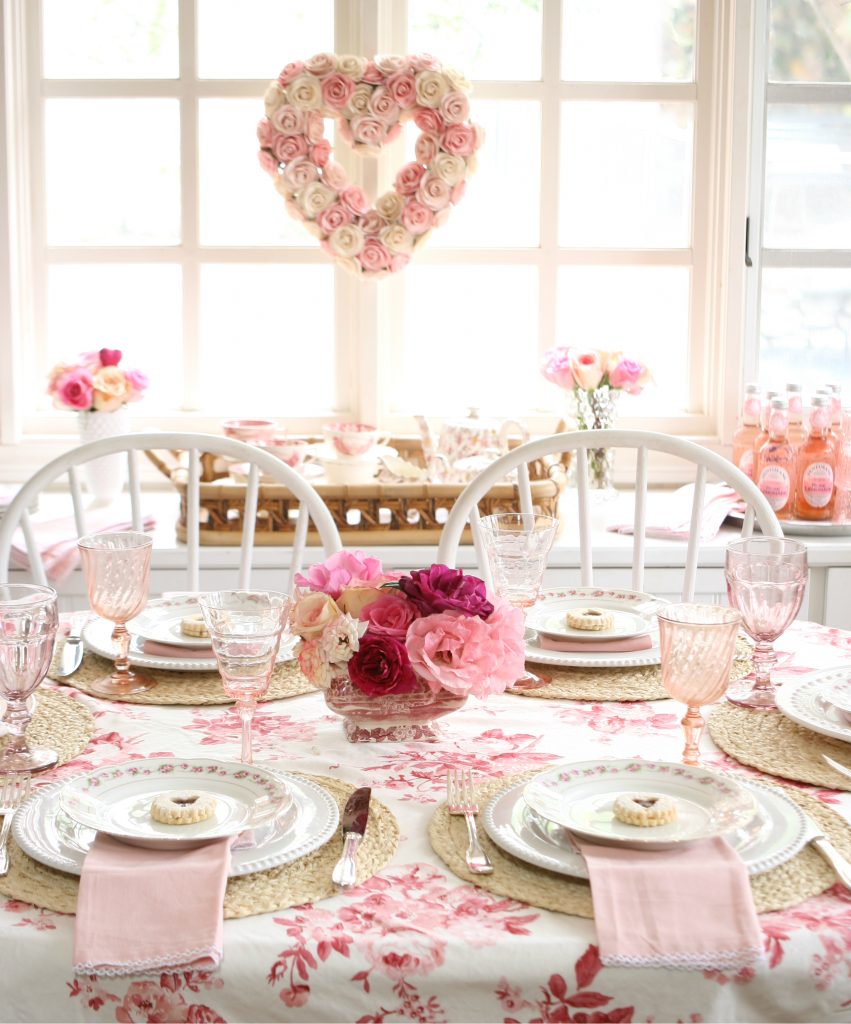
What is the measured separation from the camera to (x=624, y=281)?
9.57 ft

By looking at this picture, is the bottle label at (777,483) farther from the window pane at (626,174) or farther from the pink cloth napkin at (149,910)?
the pink cloth napkin at (149,910)

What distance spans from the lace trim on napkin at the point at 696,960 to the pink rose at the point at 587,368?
1799mm

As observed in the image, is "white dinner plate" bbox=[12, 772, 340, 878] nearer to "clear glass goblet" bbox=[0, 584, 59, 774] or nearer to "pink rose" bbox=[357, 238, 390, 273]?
"clear glass goblet" bbox=[0, 584, 59, 774]

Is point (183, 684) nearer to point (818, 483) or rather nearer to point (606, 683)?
point (606, 683)

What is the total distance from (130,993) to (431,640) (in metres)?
0.41

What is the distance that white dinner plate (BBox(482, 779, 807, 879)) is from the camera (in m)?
0.96

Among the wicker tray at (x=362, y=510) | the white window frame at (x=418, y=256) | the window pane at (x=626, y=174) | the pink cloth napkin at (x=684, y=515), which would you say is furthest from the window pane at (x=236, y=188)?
the pink cloth napkin at (x=684, y=515)

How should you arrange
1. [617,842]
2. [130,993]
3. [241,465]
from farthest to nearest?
[241,465]
[617,842]
[130,993]

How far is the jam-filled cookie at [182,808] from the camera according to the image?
1.00 meters

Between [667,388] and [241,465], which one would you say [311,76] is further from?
[667,388]

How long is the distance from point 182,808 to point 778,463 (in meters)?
1.63

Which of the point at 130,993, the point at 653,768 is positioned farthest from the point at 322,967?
the point at 653,768

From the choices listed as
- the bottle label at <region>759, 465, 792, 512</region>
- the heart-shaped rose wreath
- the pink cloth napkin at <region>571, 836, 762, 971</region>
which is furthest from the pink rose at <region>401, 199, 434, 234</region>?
the pink cloth napkin at <region>571, 836, 762, 971</region>

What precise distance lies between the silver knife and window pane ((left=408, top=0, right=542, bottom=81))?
205 centimetres
